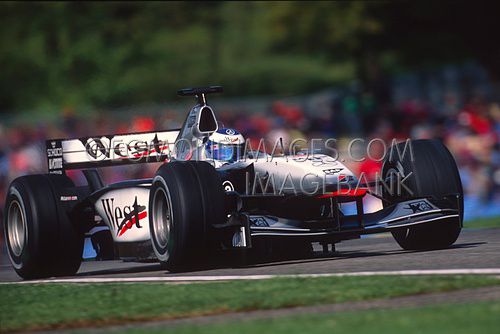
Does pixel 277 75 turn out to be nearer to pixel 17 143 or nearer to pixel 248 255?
pixel 17 143

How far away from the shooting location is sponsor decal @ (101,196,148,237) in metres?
11.8

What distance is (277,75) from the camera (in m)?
45.5

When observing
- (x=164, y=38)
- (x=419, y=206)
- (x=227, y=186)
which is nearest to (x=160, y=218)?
(x=227, y=186)

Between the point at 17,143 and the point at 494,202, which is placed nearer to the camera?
the point at 494,202

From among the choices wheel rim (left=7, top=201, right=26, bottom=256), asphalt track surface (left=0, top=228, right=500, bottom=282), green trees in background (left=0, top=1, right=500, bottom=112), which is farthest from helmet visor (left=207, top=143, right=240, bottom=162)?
green trees in background (left=0, top=1, right=500, bottom=112)

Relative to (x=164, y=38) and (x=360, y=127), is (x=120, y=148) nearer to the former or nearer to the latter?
(x=360, y=127)

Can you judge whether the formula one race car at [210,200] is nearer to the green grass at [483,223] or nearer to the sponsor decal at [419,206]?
the sponsor decal at [419,206]

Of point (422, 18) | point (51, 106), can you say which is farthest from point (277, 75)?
point (422, 18)

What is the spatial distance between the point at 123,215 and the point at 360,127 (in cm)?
1165

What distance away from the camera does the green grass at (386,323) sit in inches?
258

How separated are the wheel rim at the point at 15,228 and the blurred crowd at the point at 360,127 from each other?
5.78 metres

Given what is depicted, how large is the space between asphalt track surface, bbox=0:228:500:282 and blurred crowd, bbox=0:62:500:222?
4822 mm

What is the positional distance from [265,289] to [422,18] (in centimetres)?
2029

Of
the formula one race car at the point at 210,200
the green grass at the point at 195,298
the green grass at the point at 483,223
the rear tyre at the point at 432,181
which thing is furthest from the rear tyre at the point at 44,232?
the green grass at the point at 483,223
